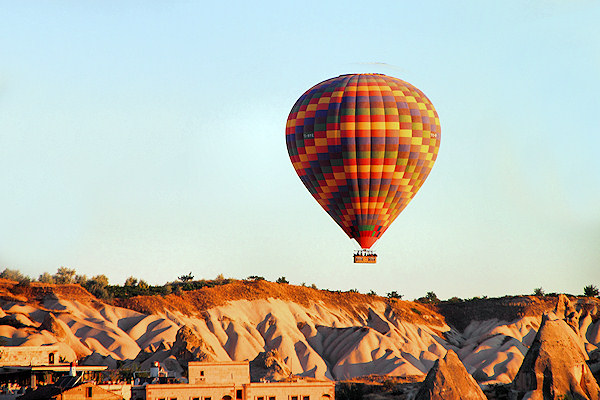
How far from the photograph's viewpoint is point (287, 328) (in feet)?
471

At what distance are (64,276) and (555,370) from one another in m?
98.8

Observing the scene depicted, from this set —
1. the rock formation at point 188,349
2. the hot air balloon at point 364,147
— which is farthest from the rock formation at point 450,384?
the rock formation at point 188,349

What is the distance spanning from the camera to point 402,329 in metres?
155

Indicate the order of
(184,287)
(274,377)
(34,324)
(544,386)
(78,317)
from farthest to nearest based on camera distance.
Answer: (184,287), (78,317), (34,324), (274,377), (544,386)

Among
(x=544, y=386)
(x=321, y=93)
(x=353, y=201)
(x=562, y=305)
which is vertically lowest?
(x=544, y=386)

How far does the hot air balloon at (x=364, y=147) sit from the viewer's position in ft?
260

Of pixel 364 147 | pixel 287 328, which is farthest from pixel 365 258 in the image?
pixel 287 328

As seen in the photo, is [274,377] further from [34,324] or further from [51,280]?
[51,280]

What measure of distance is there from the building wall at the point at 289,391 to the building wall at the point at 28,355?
1845cm

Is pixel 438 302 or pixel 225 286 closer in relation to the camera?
pixel 225 286

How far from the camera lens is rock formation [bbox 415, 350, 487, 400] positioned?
79.9 m

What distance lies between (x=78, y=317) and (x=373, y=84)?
62387mm

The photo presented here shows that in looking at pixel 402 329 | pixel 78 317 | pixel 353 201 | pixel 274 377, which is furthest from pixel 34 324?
pixel 402 329

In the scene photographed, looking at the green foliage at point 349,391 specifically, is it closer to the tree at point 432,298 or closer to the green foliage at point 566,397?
the green foliage at point 566,397
